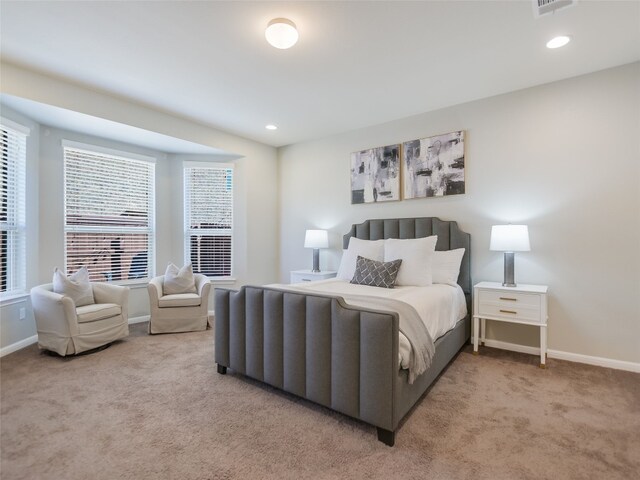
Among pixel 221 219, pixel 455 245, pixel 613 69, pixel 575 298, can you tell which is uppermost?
pixel 613 69

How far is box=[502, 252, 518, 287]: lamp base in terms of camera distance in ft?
10.2

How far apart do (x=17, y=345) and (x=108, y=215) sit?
69.1 inches

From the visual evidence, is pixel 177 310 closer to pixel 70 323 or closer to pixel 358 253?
pixel 70 323

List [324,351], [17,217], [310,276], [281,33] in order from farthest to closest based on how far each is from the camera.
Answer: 1. [310,276]
2. [17,217]
3. [281,33]
4. [324,351]

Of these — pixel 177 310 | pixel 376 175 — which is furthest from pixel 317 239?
pixel 177 310

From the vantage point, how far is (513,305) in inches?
116

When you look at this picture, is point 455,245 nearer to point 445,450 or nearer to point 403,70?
point 403,70

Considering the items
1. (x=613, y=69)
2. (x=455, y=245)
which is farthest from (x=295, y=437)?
(x=613, y=69)

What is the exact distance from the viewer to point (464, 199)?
364 cm

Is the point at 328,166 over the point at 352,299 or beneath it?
over

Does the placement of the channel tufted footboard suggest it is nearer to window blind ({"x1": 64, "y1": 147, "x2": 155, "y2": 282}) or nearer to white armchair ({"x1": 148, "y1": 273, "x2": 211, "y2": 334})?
white armchair ({"x1": 148, "y1": 273, "x2": 211, "y2": 334})

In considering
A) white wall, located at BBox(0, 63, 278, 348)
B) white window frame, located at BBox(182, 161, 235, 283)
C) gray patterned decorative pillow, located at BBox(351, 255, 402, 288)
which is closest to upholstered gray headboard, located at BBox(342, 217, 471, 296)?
gray patterned decorative pillow, located at BBox(351, 255, 402, 288)

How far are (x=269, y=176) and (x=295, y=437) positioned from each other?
4.16 metres

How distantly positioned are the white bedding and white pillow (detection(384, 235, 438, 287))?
14 centimetres
